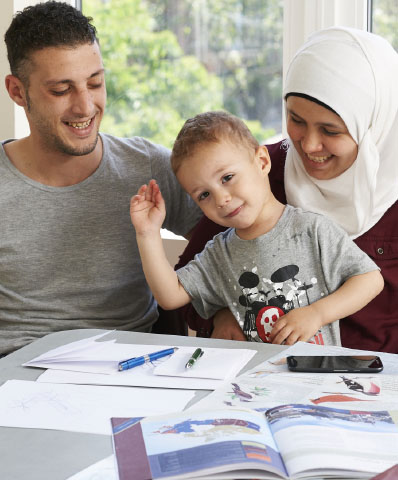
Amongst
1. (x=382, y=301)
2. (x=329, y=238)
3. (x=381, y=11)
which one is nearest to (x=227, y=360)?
(x=329, y=238)

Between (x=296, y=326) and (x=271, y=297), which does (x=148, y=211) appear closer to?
(x=271, y=297)

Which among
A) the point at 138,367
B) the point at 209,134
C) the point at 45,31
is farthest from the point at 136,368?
the point at 45,31

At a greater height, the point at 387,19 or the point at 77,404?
the point at 387,19

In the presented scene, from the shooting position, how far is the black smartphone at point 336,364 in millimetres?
1247

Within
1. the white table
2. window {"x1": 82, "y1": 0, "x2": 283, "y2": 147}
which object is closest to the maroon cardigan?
the white table

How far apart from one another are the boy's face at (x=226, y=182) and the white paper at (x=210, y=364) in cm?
39

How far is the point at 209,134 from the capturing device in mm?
1660

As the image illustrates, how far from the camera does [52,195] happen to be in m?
1.96

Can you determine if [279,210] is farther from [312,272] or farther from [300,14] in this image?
[300,14]

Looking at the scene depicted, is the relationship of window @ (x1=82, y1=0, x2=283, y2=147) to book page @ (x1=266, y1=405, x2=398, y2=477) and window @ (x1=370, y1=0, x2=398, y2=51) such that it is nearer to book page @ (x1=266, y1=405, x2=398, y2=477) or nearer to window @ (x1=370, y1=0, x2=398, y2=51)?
window @ (x1=370, y1=0, x2=398, y2=51)

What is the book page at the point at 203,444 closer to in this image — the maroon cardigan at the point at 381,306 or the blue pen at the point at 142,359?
the blue pen at the point at 142,359

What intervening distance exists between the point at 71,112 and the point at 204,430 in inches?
46.7

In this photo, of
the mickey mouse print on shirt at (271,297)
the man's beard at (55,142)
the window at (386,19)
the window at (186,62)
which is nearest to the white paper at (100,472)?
the mickey mouse print on shirt at (271,297)

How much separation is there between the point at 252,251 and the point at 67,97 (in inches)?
25.8
